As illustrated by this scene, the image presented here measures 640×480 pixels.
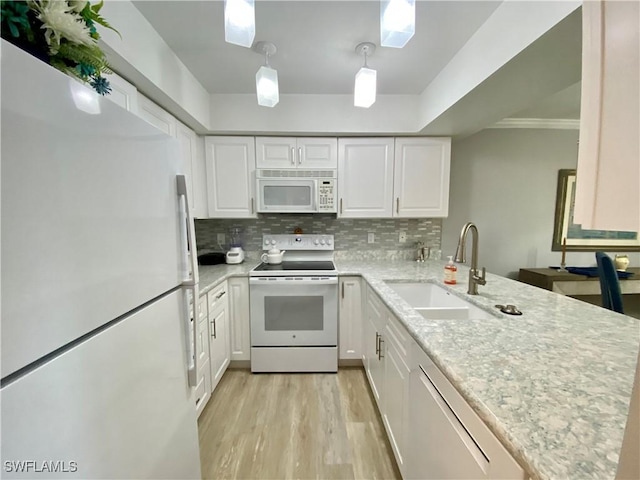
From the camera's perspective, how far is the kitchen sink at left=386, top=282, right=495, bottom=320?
4.73ft

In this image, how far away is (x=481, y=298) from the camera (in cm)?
143

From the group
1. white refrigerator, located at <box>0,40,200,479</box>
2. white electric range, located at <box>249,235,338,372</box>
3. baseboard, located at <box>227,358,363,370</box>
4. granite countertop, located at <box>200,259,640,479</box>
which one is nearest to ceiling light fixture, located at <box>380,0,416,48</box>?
white refrigerator, located at <box>0,40,200,479</box>

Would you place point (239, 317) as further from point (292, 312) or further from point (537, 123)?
point (537, 123)

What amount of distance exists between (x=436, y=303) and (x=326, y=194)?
1.33 metres

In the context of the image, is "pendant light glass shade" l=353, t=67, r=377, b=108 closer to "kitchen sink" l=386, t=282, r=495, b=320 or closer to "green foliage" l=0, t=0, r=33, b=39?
"kitchen sink" l=386, t=282, r=495, b=320

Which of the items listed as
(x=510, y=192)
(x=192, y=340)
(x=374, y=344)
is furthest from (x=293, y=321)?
(x=510, y=192)

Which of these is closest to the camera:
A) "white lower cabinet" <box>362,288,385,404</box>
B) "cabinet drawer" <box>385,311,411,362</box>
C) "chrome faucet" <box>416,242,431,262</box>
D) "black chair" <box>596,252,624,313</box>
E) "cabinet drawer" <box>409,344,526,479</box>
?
"cabinet drawer" <box>409,344,526,479</box>

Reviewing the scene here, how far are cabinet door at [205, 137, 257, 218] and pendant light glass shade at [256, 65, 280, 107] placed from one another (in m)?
0.90

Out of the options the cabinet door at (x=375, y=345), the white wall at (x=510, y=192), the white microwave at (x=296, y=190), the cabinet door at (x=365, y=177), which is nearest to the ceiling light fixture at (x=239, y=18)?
the white microwave at (x=296, y=190)

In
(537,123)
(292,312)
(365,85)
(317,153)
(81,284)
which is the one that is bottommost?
(292,312)

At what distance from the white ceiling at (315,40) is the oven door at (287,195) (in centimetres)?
81

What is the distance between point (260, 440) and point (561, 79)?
2743 millimetres

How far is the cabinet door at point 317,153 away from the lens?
8.15 feet

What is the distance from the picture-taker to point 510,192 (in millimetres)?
2885
